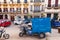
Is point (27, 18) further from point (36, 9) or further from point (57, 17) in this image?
point (57, 17)

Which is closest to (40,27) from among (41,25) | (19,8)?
(41,25)

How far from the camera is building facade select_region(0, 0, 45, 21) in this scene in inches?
1146

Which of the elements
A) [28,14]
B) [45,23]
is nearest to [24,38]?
[45,23]

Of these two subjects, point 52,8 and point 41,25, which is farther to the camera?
point 52,8

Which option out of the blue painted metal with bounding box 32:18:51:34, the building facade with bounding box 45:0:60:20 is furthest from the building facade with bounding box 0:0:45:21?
the blue painted metal with bounding box 32:18:51:34

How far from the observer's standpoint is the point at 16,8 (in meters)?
29.5

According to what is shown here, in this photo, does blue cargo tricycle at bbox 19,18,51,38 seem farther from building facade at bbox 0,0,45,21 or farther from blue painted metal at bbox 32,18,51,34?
building facade at bbox 0,0,45,21

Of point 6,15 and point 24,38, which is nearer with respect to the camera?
point 24,38

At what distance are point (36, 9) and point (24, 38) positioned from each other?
11575 millimetres

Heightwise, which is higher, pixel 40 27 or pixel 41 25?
pixel 41 25

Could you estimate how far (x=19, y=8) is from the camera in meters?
29.5

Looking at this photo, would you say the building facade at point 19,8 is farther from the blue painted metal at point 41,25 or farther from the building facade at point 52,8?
the blue painted metal at point 41,25

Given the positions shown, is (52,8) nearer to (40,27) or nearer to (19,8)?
(19,8)

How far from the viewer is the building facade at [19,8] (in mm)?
29117
